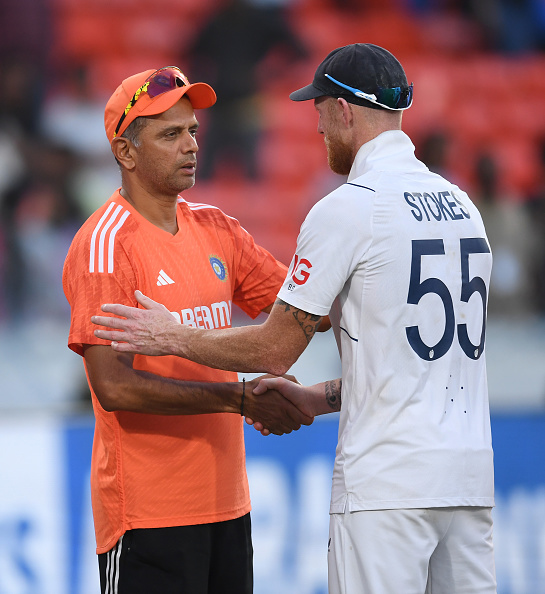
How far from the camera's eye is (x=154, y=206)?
311 cm

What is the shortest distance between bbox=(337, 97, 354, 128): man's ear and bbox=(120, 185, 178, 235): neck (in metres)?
0.71

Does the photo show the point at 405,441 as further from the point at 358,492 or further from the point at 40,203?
the point at 40,203

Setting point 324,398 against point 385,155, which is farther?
point 324,398

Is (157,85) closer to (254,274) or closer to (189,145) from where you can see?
(189,145)

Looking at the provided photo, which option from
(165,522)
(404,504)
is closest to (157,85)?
(165,522)

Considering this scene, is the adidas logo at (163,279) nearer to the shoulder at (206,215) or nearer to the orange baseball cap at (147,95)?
the shoulder at (206,215)

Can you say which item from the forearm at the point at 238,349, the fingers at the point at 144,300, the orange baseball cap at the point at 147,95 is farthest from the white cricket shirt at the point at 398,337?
the orange baseball cap at the point at 147,95

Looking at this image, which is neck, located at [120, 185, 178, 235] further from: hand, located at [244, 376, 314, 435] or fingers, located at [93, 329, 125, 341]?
hand, located at [244, 376, 314, 435]

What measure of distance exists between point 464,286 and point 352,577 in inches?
35.0

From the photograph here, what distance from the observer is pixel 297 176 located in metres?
8.48

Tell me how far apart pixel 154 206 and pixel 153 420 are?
2.42 ft

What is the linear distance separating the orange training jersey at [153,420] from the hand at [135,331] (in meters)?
0.09

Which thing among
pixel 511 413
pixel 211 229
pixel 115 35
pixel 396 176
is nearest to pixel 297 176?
pixel 115 35

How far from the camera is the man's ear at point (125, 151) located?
3121 millimetres
